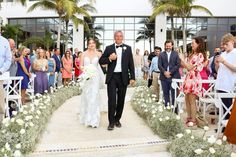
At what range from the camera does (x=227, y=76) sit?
6547mm

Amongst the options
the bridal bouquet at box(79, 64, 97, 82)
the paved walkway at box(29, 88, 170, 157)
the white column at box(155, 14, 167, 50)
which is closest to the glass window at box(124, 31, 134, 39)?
the white column at box(155, 14, 167, 50)

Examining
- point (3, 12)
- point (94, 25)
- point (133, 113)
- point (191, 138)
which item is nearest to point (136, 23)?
point (94, 25)

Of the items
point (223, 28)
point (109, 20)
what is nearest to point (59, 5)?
point (109, 20)

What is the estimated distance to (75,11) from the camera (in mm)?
28297

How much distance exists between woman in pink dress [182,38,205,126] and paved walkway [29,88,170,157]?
990mm

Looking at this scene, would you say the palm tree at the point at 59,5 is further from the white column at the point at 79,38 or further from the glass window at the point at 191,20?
the glass window at the point at 191,20

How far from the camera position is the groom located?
7570 mm

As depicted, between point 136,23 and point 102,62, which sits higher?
point 136,23

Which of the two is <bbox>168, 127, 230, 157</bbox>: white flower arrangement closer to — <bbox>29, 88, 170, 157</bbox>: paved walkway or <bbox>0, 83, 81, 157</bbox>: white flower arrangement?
<bbox>29, 88, 170, 157</bbox>: paved walkway

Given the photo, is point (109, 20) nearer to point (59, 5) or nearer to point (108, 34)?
point (108, 34)

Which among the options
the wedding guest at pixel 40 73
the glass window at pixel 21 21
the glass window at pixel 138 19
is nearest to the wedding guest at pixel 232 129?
the wedding guest at pixel 40 73

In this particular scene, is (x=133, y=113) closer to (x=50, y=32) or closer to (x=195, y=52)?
(x=195, y=52)

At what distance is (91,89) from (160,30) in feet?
79.9

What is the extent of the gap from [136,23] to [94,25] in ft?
11.3
